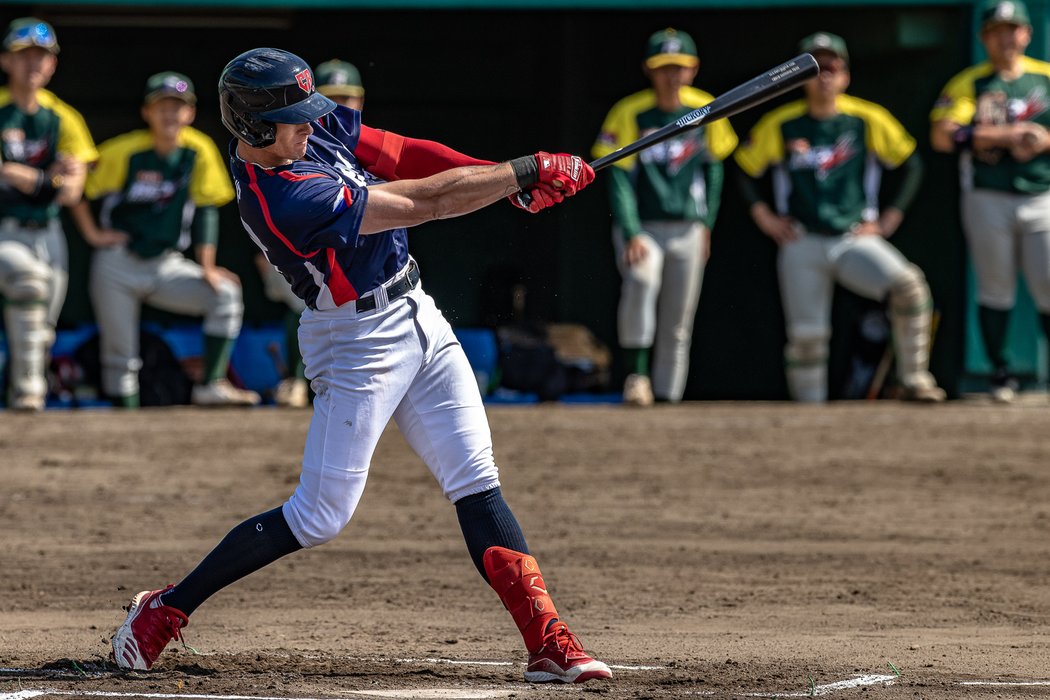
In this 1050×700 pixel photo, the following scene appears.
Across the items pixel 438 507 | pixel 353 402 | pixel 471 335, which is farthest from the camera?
pixel 471 335

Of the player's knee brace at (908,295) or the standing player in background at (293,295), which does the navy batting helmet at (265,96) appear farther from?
the player's knee brace at (908,295)

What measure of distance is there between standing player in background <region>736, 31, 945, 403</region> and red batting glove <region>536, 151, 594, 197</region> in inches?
206

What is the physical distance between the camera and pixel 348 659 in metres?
4.33

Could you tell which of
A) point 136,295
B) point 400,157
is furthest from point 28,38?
point 400,157

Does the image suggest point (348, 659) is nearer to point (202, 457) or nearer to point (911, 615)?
point (911, 615)

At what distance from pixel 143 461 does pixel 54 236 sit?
1.71 metres

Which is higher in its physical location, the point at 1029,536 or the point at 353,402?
the point at 353,402

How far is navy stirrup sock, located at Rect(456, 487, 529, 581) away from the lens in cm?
407

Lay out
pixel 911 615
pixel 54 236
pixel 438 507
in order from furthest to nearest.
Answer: pixel 54 236, pixel 438 507, pixel 911 615

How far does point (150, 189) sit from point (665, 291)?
294cm

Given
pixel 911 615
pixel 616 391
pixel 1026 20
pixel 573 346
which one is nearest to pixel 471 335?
pixel 573 346

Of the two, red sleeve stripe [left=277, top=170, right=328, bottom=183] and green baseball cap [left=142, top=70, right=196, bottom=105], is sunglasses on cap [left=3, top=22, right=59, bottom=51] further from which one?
red sleeve stripe [left=277, top=170, right=328, bottom=183]

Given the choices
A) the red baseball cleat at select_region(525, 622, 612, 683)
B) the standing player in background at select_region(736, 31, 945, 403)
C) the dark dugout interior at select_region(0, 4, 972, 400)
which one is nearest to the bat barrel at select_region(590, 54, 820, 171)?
the red baseball cleat at select_region(525, 622, 612, 683)

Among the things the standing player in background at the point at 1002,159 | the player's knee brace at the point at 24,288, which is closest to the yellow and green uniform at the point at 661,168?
the standing player in background at the point at 1002,159
